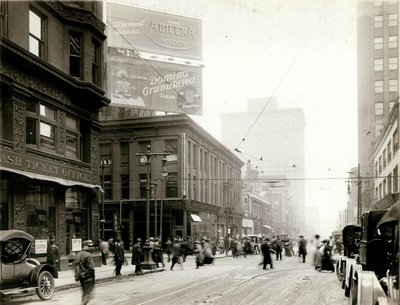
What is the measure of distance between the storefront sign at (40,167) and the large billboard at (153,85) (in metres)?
9.29

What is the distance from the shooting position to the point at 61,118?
23672mm

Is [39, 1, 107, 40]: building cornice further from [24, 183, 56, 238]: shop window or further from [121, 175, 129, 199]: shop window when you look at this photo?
[121, 175, 129, 199]: shop window

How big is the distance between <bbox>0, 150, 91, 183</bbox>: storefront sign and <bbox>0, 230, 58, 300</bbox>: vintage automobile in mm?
5531

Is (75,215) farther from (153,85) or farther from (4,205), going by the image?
(153,85)

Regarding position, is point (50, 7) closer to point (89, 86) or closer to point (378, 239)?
point (89, 86)

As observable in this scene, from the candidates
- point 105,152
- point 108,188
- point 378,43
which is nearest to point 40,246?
point 108,188

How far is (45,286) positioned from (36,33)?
488 inches

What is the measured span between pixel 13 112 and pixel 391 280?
1626 cm

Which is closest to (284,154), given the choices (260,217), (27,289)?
(260,217)

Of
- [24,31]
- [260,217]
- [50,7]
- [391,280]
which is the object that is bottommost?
[260,217]

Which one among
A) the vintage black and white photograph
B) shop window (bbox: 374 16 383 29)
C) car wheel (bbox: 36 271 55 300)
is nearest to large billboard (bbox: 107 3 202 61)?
the vintage black and white photograph

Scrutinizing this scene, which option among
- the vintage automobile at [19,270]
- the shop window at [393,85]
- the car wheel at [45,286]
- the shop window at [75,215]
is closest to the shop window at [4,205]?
the shop window at [75,215]

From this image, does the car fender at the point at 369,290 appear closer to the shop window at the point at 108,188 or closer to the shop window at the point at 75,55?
the shop window at the point at 75,55

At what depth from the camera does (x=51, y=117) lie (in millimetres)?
22938
